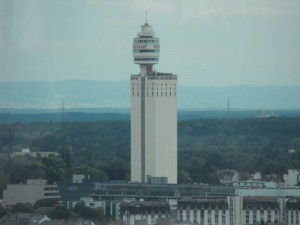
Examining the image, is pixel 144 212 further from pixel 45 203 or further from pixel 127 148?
pixel 127 148

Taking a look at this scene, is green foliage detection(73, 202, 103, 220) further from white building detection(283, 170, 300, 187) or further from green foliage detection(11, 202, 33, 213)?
white building detection(283, 170, 300, 187)

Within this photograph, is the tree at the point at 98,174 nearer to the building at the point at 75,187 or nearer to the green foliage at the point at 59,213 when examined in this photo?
the building at the point at 75,187

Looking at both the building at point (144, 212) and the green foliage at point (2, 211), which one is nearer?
the building at point (144, 212)

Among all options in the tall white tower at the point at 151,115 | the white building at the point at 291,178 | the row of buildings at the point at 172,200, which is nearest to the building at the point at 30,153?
the row of buildings at the point at 172,200

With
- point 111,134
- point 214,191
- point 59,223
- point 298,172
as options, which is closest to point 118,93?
point 111,134

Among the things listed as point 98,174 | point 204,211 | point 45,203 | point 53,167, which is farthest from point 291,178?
point 204,211

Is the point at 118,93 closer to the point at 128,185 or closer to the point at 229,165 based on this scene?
the point at 229,165
